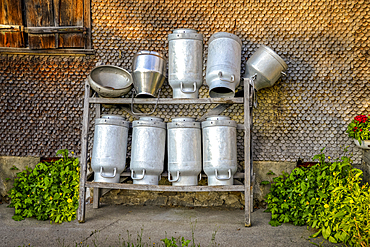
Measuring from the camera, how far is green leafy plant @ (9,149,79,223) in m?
3.50

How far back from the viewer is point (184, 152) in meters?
3.30

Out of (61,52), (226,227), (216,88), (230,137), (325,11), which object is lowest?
(226,227)

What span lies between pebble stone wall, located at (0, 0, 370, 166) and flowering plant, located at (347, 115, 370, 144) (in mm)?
173

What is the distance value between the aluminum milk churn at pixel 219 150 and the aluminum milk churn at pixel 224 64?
0.39m

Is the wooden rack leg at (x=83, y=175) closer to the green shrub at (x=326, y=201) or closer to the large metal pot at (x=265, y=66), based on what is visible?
the large metal pot at (x=265, y=66)

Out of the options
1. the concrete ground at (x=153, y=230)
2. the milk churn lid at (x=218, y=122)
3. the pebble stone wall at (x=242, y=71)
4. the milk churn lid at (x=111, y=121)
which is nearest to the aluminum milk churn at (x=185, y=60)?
the milk churn lid at (x=218, y=122)

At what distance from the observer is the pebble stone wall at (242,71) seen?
152 inches

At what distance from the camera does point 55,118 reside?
4164 millimetres

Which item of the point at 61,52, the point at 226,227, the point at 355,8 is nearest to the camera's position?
the point at 226,227

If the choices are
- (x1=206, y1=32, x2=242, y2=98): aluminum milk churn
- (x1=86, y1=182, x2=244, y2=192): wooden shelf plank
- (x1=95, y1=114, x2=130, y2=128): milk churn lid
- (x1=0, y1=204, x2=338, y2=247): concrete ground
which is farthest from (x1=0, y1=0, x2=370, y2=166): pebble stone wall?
(x1=0, y1=204, x2=338, y2=247): concrete ground

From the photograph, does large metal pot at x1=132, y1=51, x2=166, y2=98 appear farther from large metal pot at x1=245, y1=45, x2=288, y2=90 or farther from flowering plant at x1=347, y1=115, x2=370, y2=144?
flowering plant at x1=347, y1=115, x2=370, y2=144

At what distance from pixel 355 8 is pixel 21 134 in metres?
4.79

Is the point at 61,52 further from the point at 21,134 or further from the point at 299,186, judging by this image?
the point at 299,186

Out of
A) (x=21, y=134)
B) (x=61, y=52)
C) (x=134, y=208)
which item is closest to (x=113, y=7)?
(x=61, y=52)
